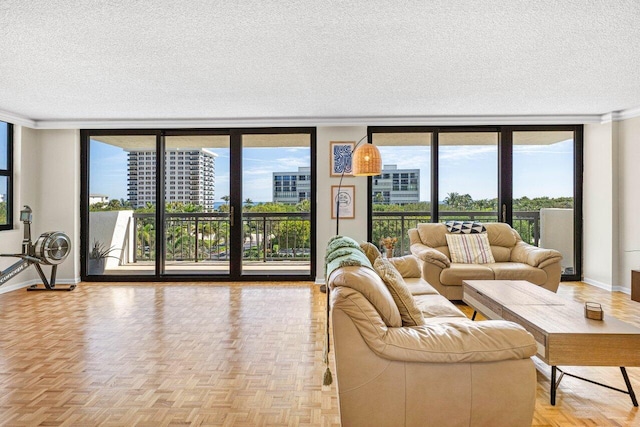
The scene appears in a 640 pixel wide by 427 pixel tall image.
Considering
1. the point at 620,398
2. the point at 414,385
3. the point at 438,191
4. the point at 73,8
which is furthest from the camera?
the point at 438,191

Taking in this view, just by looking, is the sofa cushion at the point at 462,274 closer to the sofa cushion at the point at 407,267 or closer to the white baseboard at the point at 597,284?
the sofa cushion at the point at 407,267

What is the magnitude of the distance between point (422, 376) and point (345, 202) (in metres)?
3.97

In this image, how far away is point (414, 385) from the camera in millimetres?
1810

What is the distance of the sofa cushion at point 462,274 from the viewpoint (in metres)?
4.35

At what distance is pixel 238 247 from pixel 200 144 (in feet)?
5.84

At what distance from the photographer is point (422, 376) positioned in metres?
1.81

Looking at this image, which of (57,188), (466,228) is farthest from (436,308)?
(57,188)

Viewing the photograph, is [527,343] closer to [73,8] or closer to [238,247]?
[73,8]

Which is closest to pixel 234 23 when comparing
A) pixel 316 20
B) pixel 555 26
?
pixel 316 20

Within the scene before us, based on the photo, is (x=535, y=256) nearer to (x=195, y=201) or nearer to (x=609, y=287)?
(x=609, y=287)

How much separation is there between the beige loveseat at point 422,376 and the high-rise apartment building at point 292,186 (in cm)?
418

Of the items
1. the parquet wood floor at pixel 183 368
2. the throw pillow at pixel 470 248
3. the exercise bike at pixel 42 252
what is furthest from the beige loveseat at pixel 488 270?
the exercise bike at pixel 42 252

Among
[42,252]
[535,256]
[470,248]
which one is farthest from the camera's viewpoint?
[42,252]

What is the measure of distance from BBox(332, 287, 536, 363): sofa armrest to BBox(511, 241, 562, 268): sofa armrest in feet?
9.64
